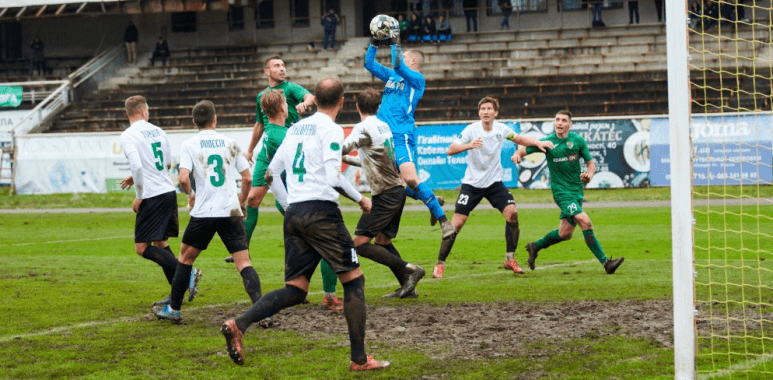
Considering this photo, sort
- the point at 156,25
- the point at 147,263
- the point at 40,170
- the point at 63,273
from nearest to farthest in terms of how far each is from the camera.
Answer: the point at 63,273
the point at 147,263
the point at 40,170
the point at 156,25

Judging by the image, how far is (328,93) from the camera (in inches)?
241

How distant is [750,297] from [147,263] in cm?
850

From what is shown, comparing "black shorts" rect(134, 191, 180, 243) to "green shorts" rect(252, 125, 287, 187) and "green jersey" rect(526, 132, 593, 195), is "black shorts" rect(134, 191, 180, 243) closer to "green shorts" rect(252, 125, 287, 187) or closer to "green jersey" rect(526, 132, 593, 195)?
"green shorts" rect(252, 125, 287, 187)

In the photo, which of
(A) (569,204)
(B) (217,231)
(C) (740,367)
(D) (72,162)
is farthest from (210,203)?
(D) (72,162)

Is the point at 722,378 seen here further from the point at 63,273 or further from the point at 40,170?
the point at 40,170

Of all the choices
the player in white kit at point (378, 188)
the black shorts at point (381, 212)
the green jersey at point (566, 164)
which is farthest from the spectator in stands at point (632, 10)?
the black shorts at point (381, 212)

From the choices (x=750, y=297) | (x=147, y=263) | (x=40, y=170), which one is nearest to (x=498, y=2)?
(x=40, y=170)

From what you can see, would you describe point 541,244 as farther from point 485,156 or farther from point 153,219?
point 153,219

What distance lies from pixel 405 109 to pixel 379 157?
5.80 ft

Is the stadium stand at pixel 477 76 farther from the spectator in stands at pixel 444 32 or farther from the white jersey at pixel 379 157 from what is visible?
the white jersey at pixel 379 157

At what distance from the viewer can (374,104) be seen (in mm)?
8180

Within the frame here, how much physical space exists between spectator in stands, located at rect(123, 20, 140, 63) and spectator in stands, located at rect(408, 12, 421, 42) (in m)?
13.5

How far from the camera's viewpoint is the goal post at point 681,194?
522 centimetres

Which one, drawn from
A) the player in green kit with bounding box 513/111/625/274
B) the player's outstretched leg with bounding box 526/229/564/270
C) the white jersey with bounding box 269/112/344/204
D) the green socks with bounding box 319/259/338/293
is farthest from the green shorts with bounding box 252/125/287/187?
the player's outstretched leg with bounding box 526/229/564/270
